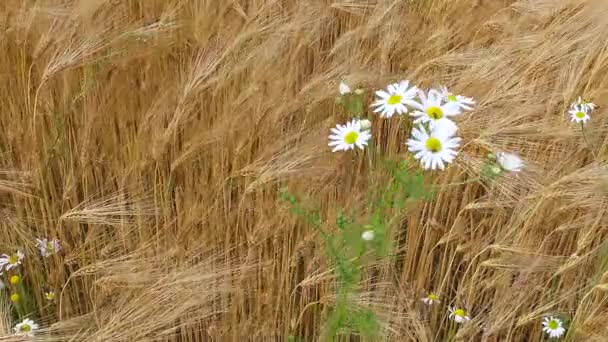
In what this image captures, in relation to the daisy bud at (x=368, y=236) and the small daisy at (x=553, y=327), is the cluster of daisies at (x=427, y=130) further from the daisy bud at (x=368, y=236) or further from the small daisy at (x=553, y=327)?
the small daisy at (x=553, y=327)

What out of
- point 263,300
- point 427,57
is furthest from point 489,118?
point 263,300

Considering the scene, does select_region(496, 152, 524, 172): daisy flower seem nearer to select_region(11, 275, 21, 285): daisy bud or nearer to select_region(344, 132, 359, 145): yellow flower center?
select_region(344, 132, 359, 145): yellow flower center

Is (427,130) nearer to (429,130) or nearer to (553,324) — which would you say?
(429,130)

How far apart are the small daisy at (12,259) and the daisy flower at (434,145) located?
83cm

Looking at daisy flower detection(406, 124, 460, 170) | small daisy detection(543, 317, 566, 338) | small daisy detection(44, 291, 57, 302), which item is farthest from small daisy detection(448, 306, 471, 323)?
small daisy detection(44, 291, 57, 302)

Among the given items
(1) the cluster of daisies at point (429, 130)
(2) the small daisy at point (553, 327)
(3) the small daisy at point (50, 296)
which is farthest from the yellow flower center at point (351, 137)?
(3) the small daisy at point (50, 296)

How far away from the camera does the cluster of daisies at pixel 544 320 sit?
4.49ft

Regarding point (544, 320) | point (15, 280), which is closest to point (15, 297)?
point (15, 280)

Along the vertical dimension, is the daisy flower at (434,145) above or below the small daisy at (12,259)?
above

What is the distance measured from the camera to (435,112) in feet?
3.28

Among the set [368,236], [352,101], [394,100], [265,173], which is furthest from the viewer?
[352,101]

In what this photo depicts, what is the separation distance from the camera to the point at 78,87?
1466 millimetres

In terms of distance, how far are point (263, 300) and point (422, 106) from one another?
21.3 inches

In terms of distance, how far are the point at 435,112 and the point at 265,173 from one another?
0.33 meters
